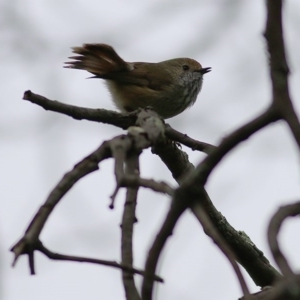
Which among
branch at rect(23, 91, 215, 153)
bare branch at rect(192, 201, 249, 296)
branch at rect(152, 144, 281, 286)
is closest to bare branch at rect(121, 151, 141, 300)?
bare branch at rect(192, 201, 249, 296)

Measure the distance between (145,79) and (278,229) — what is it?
485 centimetres

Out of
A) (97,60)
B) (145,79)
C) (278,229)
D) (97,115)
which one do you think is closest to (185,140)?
(97,115)

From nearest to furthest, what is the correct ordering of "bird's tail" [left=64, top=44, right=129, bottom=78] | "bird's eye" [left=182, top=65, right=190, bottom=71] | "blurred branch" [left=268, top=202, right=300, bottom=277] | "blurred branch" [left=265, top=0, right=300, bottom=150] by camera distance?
"blurred branch" [left=268, top=202, right=300, bottom=277] → "blurred branch" [left=265, top=0, right=300, bottom=150] → "bird's tail" [left=64, top=44, right=129, bottom=78] → "bird's eye" [left=182, top=65, right=190, bottom=71]

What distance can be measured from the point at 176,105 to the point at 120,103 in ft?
1.91

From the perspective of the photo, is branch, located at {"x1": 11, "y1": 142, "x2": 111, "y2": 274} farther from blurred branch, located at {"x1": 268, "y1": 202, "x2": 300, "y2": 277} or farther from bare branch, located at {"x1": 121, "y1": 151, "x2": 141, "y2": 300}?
blurred branch, located at {"x1": 268, "y1": 202, "x2": 300, "y2": 277}

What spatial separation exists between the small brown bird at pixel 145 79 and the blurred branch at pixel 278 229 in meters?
3.65

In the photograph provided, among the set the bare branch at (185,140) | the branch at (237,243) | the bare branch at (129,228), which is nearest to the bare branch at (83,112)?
the bare branch at (185,140)

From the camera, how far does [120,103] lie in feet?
19.2

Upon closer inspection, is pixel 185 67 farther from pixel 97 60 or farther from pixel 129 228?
pixel 129 228

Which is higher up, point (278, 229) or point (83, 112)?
point (83, 112)

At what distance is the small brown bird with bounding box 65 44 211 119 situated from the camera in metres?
5.25

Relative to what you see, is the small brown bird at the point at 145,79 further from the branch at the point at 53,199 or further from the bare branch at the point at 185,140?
the branch at the point at 53,199

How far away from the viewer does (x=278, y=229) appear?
1320mm

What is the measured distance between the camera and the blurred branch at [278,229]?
1.17m
